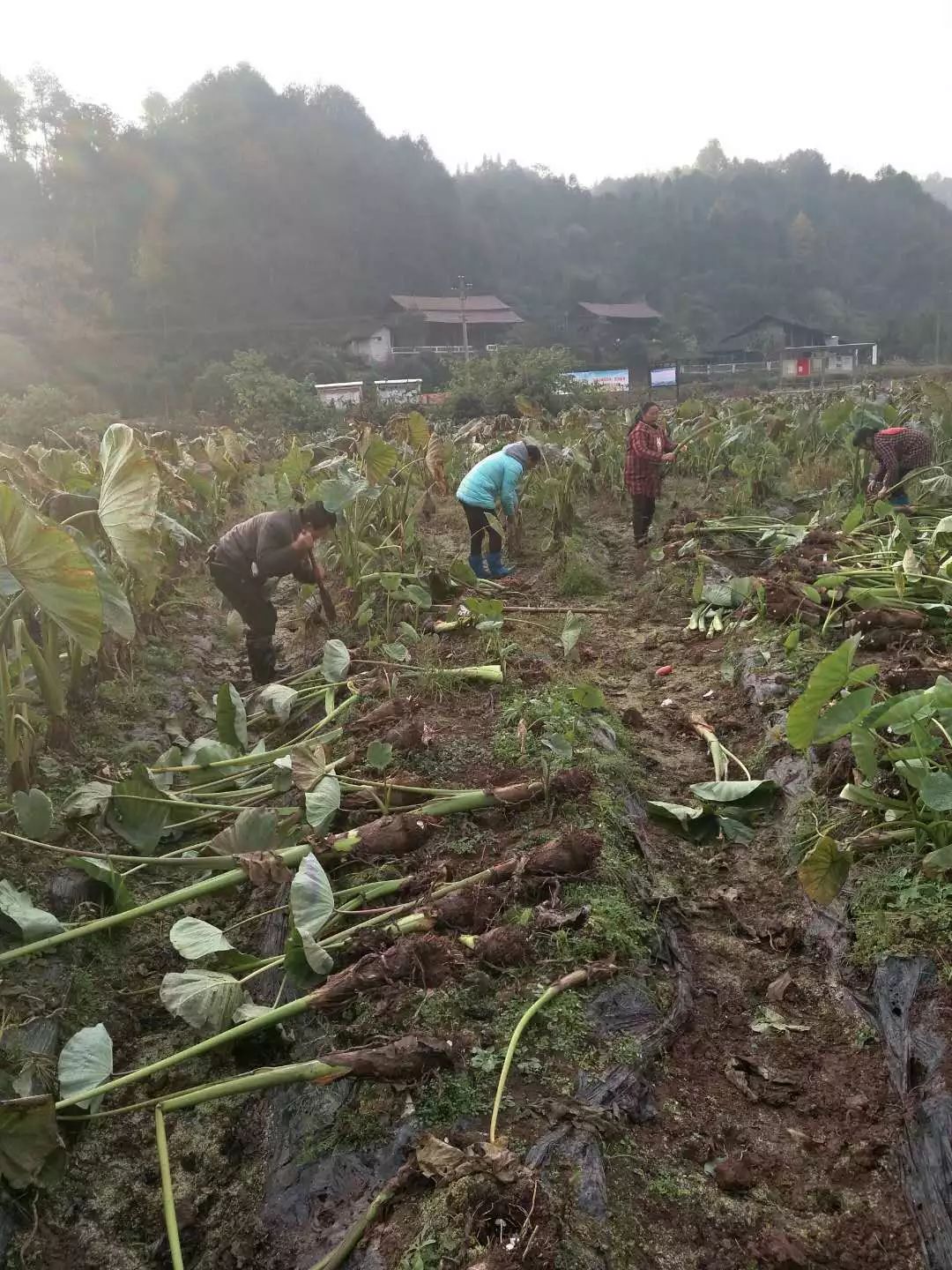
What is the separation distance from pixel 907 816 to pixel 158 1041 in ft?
7.67

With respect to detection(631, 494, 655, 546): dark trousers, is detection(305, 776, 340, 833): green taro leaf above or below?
below

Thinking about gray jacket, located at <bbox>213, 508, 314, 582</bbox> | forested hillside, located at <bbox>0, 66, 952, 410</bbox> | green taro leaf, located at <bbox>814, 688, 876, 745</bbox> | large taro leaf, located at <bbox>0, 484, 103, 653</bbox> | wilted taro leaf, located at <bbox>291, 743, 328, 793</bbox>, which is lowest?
wilted taro leaf, located at <bbox>291, 743, 328, 793</bbox>

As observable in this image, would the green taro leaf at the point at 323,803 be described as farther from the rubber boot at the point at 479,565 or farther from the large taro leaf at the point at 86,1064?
the rubber boot at the point at 479,565

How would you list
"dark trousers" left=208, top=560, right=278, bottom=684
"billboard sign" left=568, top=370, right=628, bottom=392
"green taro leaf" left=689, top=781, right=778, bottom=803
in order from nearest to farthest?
"green taro leaf" left=689, top=781, right=778, bottom=803 → "dark trousers" left=208, top=560, right=278, bottom=684 → "billboard sign" left=568, top=370, right=628, bottom=392

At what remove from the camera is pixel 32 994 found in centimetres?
238

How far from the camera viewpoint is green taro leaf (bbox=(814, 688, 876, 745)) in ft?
8.06

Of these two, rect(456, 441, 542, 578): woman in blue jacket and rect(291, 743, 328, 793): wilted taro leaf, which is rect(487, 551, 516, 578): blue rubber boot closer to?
rect(456, 441, 542, 578): woman in blue jacket

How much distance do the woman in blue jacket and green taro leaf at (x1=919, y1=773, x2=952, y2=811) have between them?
447 cm

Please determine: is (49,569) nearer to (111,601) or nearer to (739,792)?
(111,601)

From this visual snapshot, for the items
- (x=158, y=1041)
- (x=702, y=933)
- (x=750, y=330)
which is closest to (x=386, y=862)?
(x=158, y=1041)

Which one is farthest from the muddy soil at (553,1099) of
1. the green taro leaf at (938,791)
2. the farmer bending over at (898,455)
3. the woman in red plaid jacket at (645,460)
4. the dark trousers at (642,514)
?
the dark trousers at (642,514)

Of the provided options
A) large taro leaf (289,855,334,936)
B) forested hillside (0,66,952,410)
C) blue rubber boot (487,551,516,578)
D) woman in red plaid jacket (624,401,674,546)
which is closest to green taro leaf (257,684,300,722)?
large taro leaf (289,855,334,936)

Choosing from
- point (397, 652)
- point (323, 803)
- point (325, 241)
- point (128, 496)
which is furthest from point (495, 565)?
point (325, 241)

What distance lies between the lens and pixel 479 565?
22.7 ft
